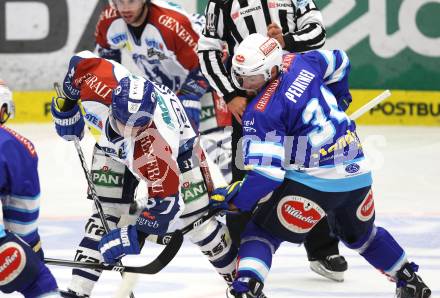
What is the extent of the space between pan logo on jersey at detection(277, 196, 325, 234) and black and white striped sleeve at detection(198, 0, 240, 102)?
1.38m

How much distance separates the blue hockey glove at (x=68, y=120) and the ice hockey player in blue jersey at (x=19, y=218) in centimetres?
101

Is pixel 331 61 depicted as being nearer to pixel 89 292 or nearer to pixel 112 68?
pixel 112 68

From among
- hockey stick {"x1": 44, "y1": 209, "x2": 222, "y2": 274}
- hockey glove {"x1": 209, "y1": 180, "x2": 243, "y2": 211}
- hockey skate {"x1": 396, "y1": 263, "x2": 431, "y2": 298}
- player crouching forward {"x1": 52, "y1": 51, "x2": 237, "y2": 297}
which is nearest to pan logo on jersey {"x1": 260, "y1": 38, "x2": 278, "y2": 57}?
player crouching forward {"x1": 52, "y1": 51, "x2": 237, "y2": 297}

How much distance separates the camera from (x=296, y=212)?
415 centimetres

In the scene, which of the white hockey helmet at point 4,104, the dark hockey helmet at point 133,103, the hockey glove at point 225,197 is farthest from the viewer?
the hockey glove at point 225,197

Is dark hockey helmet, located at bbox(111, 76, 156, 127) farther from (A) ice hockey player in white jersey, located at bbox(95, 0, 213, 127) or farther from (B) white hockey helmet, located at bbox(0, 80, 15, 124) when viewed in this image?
(A) ice hockey player in white jersey, located at bbox(95, 0, 213, 127)

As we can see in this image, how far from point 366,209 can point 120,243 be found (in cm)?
96

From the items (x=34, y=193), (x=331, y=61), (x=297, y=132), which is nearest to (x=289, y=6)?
(x=331, y=61)

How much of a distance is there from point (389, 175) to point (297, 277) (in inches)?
90.3

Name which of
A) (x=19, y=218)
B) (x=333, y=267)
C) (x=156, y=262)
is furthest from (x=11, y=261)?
(x=333, y=267)

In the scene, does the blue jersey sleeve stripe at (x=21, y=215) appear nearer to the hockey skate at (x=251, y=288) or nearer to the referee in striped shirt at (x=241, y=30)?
the hockey skate at (x=251, y=288)

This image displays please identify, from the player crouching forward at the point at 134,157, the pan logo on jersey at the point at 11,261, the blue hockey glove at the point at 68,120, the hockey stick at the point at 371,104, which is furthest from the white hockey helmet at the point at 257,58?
the pan logo on jersey at the point at 11,261

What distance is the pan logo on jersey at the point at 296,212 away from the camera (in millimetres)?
4152

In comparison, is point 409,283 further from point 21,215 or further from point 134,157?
point 21,215
